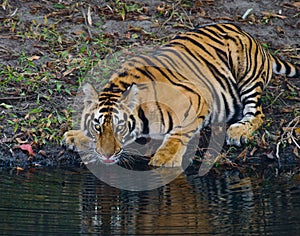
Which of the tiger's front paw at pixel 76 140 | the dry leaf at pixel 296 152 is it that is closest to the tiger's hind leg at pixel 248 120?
the dry leaf at pixel 296 152

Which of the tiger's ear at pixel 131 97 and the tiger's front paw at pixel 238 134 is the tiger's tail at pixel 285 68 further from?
the tiger's ear at pixel 131 97

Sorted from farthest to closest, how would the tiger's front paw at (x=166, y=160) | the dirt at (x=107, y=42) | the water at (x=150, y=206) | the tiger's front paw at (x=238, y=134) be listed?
the tiger's front paw at (x=238, y=134) < the dirt at (x=107, y=42) < the tiger's front paw at (x=166, y=160) < the water at (x=150, y=206)

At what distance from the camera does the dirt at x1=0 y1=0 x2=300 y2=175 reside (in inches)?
366

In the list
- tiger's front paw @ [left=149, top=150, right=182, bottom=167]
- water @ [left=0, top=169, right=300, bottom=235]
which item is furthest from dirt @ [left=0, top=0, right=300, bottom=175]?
water @ [left=0, top=169, right=300, bottom=235]

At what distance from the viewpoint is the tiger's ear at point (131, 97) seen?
8.70 meters

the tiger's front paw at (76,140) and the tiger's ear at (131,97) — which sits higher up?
the tiger's ear at (131,97)

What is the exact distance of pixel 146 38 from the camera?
37.5 ft

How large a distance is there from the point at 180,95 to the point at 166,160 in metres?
0.76

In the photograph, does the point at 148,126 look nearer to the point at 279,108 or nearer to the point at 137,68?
the point at 137,68

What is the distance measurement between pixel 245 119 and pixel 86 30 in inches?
111

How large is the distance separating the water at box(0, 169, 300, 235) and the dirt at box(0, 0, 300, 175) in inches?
29.6

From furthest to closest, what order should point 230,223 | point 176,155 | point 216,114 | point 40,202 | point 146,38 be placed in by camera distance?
point 146,38 → point 216,114 → point 176,155 → point 40,202 → point 230,223

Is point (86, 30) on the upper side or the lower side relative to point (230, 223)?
upper

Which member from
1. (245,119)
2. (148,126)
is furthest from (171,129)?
(245,119)
